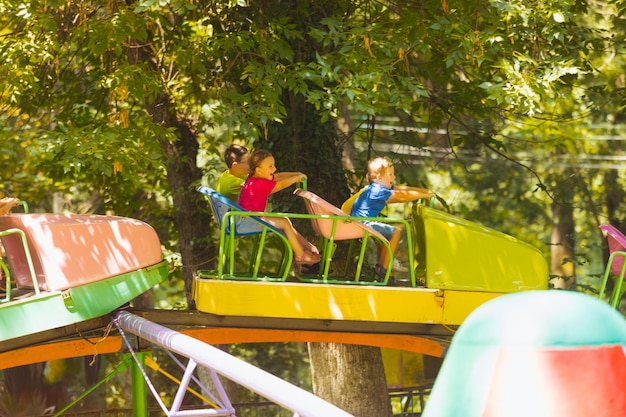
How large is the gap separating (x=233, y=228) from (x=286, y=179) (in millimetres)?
848

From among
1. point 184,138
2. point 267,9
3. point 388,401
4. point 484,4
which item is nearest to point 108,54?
point 184,138

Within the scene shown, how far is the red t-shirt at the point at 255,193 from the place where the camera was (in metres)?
7.00

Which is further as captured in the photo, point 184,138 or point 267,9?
point 184,138

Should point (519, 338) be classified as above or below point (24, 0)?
below

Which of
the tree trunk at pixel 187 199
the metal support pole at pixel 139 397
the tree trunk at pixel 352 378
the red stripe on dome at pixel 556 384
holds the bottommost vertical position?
the tree trunk at pixel 352 378

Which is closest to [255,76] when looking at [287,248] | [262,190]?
[262,190]

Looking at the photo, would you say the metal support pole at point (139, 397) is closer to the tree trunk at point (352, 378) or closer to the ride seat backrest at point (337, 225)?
the ride seat backrest at point (337, 225)

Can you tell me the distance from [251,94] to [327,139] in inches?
52.6

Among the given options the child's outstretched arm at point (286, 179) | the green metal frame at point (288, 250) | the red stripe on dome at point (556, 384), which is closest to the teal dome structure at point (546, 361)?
the red stripe on dome at point (556, 384)

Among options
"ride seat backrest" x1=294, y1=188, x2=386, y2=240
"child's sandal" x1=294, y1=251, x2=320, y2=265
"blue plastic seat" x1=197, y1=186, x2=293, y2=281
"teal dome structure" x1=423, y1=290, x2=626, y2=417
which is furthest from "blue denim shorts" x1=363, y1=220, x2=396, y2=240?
"teal dome structure" x1=423, y1=290, x2=626, y2=417

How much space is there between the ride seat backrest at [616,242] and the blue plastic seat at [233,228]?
2.45 metres

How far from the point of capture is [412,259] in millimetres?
6852

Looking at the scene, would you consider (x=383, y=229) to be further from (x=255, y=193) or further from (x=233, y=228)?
(x=233, y=228)

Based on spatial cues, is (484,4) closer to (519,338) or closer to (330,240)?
(330,240)
